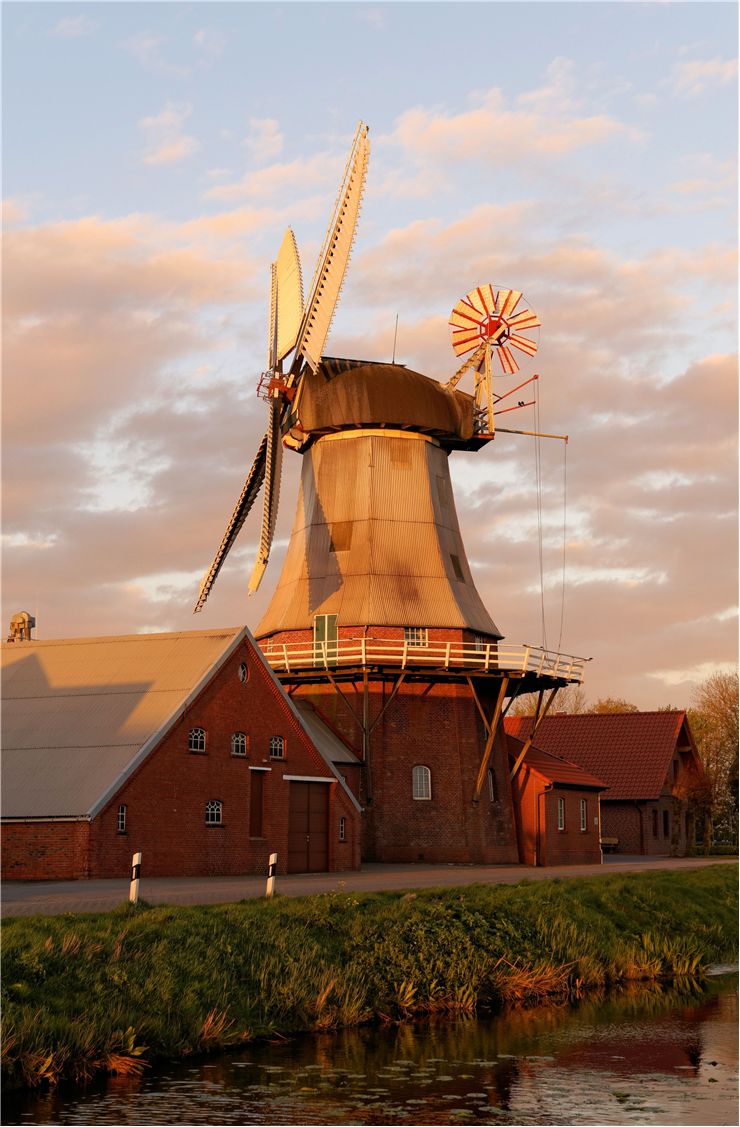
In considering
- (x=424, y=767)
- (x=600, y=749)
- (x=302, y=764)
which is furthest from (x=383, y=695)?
(x=600, y=749)

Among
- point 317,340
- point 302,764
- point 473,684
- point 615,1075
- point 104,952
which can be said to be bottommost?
point 615,1075

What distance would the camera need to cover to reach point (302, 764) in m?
37.2

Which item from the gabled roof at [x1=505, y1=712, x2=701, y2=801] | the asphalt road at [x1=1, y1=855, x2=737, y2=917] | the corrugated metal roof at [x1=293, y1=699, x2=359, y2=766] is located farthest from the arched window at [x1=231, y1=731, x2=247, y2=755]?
the gabled roof at [x1=505, y1=712, x2=701, y2=801]

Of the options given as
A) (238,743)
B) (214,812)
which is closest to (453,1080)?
(214,812)

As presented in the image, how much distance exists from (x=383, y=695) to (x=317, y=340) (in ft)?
38.3

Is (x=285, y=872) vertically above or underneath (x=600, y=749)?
underneath

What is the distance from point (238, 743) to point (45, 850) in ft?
21.2

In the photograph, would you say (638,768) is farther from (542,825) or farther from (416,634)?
(416,634)

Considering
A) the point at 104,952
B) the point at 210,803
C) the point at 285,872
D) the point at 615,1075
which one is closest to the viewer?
the point at 615,1075

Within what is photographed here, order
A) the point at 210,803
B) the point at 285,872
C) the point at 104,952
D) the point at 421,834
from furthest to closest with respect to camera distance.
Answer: the point at 421,834
the point at 285,872
the point at 210,803
the point at 104,952

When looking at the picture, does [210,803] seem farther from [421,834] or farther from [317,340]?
Result: [317,340]

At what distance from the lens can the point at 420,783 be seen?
4234cm

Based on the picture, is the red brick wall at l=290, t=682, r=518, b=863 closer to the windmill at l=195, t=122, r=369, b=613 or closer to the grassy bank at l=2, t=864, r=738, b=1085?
the windmill at l=195, t=122, r=369, b=613

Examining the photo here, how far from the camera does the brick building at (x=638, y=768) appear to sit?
56219 mm
